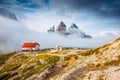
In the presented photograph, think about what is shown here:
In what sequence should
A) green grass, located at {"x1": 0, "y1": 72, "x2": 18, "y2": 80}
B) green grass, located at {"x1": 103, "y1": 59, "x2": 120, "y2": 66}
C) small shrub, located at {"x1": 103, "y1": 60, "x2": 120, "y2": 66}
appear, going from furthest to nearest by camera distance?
1. green grass, located at {"x1": 0, "y1": 72, "x2": 18, "y2": 80}
2. small shrub, located at {"x1": 103, "y1": 60, "x2": 120, "y2": 66}
3. green grass, located at {"x1": 103, "y1": 59, "x2": 120, "y2": 66}

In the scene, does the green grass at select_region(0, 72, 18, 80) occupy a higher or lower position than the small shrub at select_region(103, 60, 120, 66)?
lower

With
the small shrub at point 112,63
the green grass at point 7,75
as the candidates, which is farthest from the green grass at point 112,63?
the green grass at point 7,75

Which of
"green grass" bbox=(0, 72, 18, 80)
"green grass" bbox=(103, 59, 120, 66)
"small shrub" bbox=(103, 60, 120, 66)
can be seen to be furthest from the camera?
"green grass" bbox=(0, 72, 18, 80)

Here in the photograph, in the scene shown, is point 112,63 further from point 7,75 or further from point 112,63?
point 7,75

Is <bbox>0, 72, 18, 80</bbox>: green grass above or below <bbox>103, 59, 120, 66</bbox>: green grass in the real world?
below

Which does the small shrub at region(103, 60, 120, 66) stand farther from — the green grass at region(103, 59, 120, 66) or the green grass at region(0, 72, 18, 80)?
the green grass at region(0, 72, 18, 80)

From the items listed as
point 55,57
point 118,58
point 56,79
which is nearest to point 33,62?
point 55,57

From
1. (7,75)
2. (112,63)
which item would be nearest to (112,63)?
(112,63)

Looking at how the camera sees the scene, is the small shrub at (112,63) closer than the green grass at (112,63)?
No

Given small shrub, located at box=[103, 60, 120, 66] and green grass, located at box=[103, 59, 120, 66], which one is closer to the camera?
green grass, located at box=[103, 59, 120, 66]

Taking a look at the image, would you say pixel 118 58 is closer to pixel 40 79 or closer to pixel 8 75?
pixel 40 79

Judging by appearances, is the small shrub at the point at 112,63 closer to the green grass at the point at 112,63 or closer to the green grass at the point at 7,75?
the green grass at the point at 112,63

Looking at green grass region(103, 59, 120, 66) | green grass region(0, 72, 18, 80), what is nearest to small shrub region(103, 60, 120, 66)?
green grass region(103, 59, 120, 66)

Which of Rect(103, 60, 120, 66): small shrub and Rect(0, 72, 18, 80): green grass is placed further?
Rect(0, 72, 18, 80): green grass
